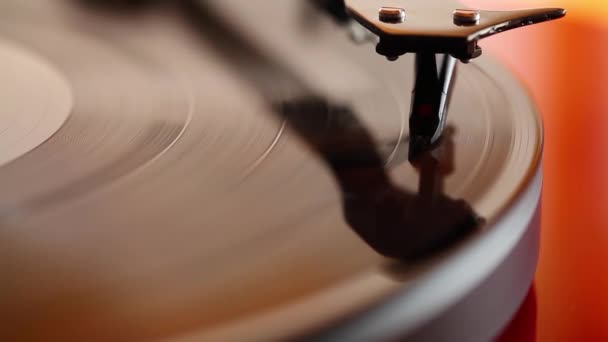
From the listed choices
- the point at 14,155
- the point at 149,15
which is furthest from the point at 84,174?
the point at 149,15

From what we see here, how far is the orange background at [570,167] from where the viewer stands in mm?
419

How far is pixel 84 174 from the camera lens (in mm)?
465

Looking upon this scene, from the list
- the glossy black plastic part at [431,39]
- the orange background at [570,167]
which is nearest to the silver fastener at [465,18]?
the glossy black plastic part at [431,39]

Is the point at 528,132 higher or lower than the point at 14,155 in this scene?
lower

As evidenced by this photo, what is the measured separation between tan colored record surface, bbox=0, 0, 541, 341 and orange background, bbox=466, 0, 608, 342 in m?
0.07

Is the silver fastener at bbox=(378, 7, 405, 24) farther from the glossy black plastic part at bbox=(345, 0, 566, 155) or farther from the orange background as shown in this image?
the orange background

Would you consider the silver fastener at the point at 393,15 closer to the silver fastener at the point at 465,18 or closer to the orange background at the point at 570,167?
the silver fastener at the point at 465,18

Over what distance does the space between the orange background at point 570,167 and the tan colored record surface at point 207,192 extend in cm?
7

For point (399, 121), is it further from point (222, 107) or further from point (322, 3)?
point (322, 3)

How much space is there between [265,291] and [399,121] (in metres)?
0.17

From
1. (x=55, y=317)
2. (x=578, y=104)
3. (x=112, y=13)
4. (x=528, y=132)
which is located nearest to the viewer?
(x=55, y=317)

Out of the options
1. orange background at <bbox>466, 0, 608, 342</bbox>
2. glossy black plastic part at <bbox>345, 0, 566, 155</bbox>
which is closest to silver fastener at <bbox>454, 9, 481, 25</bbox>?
glossy black plastic part at <bbox>345, 0, 566, 155</bbox>

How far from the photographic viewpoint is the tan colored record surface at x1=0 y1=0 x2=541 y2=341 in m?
0.34

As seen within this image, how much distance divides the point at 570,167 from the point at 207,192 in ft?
0.83
